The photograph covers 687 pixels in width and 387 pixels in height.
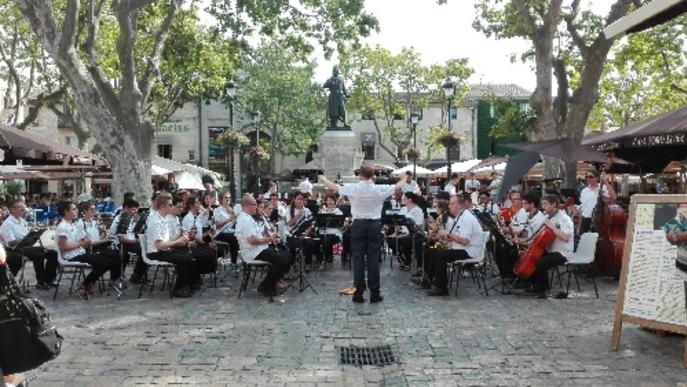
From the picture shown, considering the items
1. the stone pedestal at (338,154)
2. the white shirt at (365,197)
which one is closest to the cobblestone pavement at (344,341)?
the white shirt at (365,197)

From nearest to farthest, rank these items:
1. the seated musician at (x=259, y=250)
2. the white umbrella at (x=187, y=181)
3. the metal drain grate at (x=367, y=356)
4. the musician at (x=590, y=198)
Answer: the metal drain grate at (x=367, y=356) → the seated musician at (x=259, y=250) → the musician at (x=590, y=198) → the white umbrella at (x=187, y=181)

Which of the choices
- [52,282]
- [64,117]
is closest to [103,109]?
[52,282]

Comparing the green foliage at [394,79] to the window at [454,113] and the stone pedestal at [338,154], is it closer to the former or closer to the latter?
the window at [454,113]

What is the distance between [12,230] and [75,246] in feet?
5.37

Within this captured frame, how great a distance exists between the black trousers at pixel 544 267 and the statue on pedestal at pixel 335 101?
46.1ft

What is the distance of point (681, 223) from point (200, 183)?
1053 inches

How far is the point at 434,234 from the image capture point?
10.5m

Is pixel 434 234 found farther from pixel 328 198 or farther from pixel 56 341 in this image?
pixel 56 341

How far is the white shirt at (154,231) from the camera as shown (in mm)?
9664

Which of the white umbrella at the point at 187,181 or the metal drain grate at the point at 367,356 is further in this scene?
the white umbrella at the point at 187,181

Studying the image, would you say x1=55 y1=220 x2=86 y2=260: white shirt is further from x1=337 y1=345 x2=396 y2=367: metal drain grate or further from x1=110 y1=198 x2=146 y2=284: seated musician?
x1=337 y1=345 x2=396 y2=367: metal drain grate

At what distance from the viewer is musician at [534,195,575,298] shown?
936 cm

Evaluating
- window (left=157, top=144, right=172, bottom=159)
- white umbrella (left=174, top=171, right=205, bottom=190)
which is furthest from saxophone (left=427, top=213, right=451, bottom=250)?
window (left=157, top=144, right=172, bottom=159)

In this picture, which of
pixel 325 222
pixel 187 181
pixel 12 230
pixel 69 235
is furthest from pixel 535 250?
pixel 187 181
